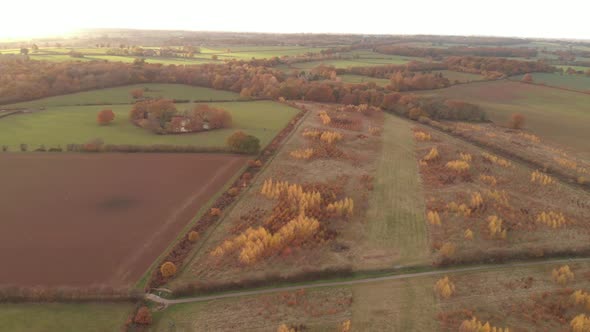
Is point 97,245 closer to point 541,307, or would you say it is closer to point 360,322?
point 360,322

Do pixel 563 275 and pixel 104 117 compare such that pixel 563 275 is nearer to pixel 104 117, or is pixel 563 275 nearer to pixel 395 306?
pixel 395 306

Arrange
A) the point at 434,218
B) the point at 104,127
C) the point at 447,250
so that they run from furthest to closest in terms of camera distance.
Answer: the point at 104,127 < the point at 434,218 < the point at 447,250

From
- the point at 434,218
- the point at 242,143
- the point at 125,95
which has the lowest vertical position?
the point at 434,218

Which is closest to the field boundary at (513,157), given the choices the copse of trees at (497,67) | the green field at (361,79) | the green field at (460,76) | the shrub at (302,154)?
the shrub at (302,154)

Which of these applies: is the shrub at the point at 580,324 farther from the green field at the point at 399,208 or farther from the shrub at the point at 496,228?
the shrub at the point at 496,228

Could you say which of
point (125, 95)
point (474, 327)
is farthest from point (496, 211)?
point (125, 95)

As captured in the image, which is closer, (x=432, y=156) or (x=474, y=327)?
(x=474, y=327)

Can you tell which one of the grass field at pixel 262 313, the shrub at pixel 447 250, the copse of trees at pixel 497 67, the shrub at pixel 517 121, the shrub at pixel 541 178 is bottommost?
the grass field at pixel 262 313
